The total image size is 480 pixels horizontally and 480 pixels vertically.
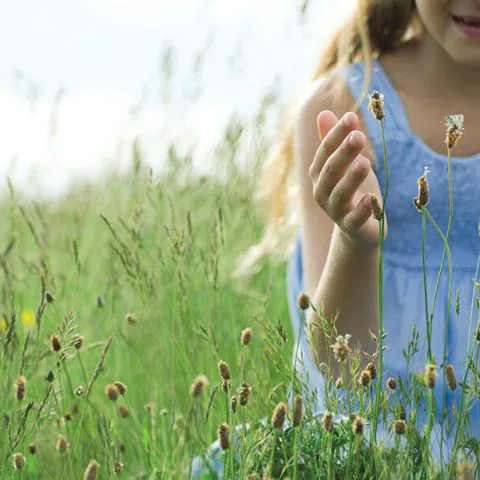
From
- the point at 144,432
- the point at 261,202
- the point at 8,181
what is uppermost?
the point at 8,181

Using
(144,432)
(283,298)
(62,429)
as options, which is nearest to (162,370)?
(144,432)

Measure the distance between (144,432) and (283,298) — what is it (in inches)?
31.1

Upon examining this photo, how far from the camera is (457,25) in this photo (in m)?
1.82

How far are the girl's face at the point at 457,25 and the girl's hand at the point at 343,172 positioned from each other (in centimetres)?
63

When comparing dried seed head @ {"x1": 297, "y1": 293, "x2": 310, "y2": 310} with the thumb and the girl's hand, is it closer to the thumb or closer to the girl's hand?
the girl's hand

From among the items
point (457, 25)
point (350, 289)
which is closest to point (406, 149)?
point (457, 25)

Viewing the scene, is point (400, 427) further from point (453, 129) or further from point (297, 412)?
point (453, 129)

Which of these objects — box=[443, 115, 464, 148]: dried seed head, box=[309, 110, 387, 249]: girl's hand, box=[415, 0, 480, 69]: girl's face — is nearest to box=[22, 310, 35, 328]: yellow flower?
box=[415, 0, 480, 69]: girl's face

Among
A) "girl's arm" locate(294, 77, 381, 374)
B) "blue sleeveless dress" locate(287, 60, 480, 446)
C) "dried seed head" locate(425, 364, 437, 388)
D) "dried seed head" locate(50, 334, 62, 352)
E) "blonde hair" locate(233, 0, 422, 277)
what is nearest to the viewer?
"dried seed head" locate(425, 364, 437, 388)

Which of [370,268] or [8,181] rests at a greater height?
[8,181]

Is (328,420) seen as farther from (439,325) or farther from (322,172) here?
(439,325)

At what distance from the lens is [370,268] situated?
59.0 inches

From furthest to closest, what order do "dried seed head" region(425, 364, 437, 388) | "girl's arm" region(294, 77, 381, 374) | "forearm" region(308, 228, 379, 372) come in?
"forearm" region(308, 228, 379, 372)
"girl's arm" region(294, 77, 381, 374)
"dried seed head" region(425, 364, 437, 388)

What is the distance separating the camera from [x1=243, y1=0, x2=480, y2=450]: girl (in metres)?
1.84
